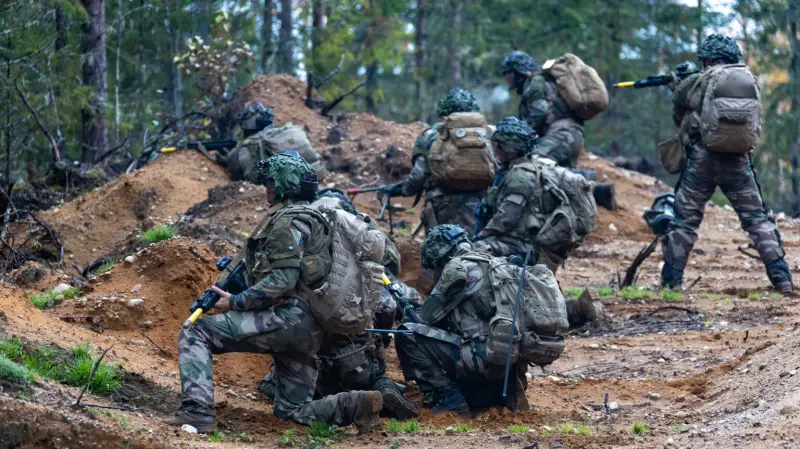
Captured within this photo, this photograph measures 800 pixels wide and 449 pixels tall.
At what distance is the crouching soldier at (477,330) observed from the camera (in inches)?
303

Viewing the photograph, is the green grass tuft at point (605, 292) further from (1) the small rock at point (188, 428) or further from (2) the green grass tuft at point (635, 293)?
(1) the small rock at point (188, 428)

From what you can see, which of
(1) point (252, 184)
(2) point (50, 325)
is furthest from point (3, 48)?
(2) point (50, 325)

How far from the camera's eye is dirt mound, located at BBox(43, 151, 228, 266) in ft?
43.9

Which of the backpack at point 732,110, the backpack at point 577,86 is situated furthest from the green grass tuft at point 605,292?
the backpack at point 577,86

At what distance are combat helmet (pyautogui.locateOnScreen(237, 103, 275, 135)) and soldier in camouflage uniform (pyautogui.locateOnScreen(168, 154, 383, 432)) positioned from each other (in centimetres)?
654

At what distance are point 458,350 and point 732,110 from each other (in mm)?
4514

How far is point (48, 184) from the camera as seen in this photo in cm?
1600

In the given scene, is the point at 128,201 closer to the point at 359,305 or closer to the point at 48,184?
the point at 48,184

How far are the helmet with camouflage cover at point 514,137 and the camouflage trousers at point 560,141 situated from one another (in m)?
2.73

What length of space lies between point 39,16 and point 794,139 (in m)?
14.7

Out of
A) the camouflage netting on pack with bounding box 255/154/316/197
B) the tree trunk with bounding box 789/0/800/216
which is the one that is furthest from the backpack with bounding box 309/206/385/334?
the tree trunk with bounding box 789/0/800/216

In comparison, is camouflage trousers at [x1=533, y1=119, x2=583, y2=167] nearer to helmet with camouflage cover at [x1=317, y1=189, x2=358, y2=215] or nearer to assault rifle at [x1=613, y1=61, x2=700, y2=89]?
assault rifle at [x1=613, y1=61, x2=700, y2=89]

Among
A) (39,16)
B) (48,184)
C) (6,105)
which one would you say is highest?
(39,16)

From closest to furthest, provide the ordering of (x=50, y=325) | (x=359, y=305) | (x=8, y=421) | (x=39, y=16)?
(x=8, y=421)
(x=359, y=305)
(x=50, y=325)
(x=39, y=16)
